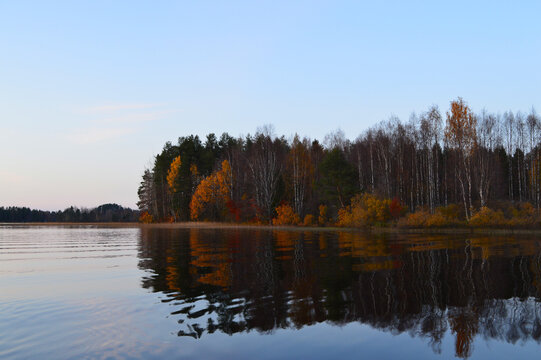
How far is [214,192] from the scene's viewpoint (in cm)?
8438

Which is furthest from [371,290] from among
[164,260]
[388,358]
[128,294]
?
[164,260]

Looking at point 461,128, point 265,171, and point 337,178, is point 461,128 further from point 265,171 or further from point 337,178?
point 265,171

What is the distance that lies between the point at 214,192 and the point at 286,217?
22867mm

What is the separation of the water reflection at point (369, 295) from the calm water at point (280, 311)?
44 millimetres

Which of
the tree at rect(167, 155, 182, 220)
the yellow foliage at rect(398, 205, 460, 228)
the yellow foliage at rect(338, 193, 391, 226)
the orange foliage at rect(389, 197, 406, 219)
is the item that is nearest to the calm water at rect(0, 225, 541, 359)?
the yellow foliage at rect(398, 205, 460, 228)

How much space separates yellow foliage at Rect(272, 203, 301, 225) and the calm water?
152ft

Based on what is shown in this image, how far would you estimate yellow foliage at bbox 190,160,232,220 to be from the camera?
271ft

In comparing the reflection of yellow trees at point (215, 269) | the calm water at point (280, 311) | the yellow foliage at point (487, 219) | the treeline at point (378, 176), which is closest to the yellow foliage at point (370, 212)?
the treeline at point (378, 176)

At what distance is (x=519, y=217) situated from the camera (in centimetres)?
4384

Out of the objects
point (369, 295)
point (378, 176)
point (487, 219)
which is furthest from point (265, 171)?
point (369, 295)

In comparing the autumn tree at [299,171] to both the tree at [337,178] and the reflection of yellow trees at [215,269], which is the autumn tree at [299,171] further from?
the reflection of yellow trees at [215,269]

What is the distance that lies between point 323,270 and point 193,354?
11.3 meters

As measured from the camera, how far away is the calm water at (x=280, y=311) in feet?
26.7

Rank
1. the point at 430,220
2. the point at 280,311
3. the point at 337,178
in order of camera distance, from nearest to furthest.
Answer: the point at 280,311
the point at 430,220
the point at 337,178
